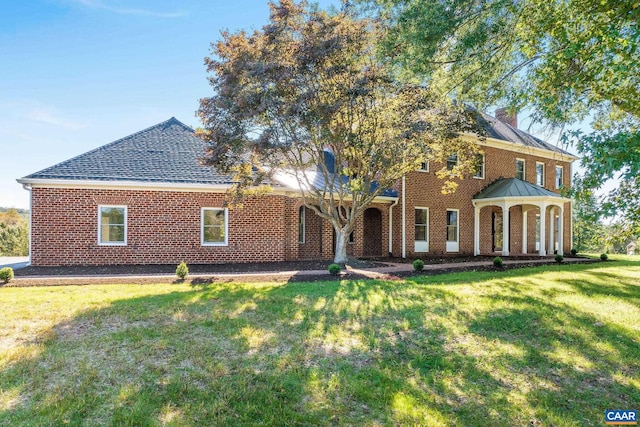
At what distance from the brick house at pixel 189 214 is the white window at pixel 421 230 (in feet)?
0.17

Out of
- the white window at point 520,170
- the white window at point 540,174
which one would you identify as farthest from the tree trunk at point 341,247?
the white window at point 540,174

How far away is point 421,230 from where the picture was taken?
18.2 meters

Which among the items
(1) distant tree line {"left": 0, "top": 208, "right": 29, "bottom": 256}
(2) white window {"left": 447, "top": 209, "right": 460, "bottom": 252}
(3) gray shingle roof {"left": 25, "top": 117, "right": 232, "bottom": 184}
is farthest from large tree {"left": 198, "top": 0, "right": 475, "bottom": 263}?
(1) distant tree line {"left": 0, "top": 208, "right": 29, "bottom": 256}

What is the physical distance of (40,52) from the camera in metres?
10.5

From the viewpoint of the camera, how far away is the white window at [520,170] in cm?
2167

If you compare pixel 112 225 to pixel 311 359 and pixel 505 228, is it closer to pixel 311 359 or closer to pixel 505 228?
pixel 311 359

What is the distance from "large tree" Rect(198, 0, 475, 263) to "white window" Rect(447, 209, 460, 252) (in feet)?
24.3

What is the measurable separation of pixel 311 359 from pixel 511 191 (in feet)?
58.0

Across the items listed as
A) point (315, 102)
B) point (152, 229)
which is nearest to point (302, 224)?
point (152, 229)

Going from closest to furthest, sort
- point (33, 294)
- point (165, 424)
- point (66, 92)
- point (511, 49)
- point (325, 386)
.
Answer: point (165, 424) < point (325, 386) < point (33, 294) < point (511, 49) < point (66, 92)

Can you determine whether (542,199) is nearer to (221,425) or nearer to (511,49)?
(511,49)

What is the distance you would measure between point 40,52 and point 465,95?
1216 centimetres

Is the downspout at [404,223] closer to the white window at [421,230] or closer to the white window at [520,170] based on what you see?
the white window at [421,230]

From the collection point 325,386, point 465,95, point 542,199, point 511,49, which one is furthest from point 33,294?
point 542,199
